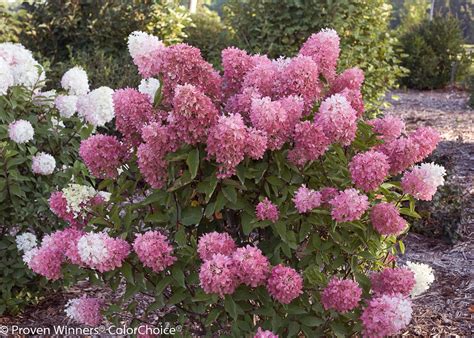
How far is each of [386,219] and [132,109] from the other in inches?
38.0

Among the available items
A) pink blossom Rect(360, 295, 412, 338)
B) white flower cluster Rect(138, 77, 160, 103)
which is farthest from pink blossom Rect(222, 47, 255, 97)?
pink blossom Rect(360, 295, 412, 338)

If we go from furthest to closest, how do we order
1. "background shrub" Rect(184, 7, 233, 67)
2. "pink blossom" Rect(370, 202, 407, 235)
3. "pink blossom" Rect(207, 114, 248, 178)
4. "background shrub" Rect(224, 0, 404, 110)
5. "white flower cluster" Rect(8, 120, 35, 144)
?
"background shrub" Rect(184, 7, 233, 67) → "background shrub" Rect(224, 0, 404, 110) → "white flower cluster" Rect(8, 120, 35, 144) → "pink blossom" Rect(370, 202, 407, 235) → "pink blossom" Rect(207, 114, 248, 178)

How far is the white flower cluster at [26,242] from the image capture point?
10.6 ft

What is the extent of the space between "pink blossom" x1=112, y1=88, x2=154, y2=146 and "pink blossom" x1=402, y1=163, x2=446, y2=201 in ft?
3.12

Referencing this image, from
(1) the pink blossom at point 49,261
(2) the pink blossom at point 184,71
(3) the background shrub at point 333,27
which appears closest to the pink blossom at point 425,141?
(2) the pink blossom at point 184,71

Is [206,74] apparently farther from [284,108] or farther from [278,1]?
[278,1]

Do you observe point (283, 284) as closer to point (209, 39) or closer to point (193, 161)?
point (193, 161)

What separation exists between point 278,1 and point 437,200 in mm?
3035

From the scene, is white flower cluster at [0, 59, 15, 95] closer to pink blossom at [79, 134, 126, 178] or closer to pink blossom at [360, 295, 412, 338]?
pink blossom at [79, 134, 126, 178]

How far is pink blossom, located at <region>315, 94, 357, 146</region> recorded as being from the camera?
80.9 inches

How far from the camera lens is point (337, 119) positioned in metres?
2.05

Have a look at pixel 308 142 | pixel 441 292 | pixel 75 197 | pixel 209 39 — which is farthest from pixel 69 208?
pixel 209 39

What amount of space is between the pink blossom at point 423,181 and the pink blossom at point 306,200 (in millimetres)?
379

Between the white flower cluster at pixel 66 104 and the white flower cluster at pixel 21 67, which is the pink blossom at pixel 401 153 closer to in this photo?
the white flower cluster at pixel 66 104
